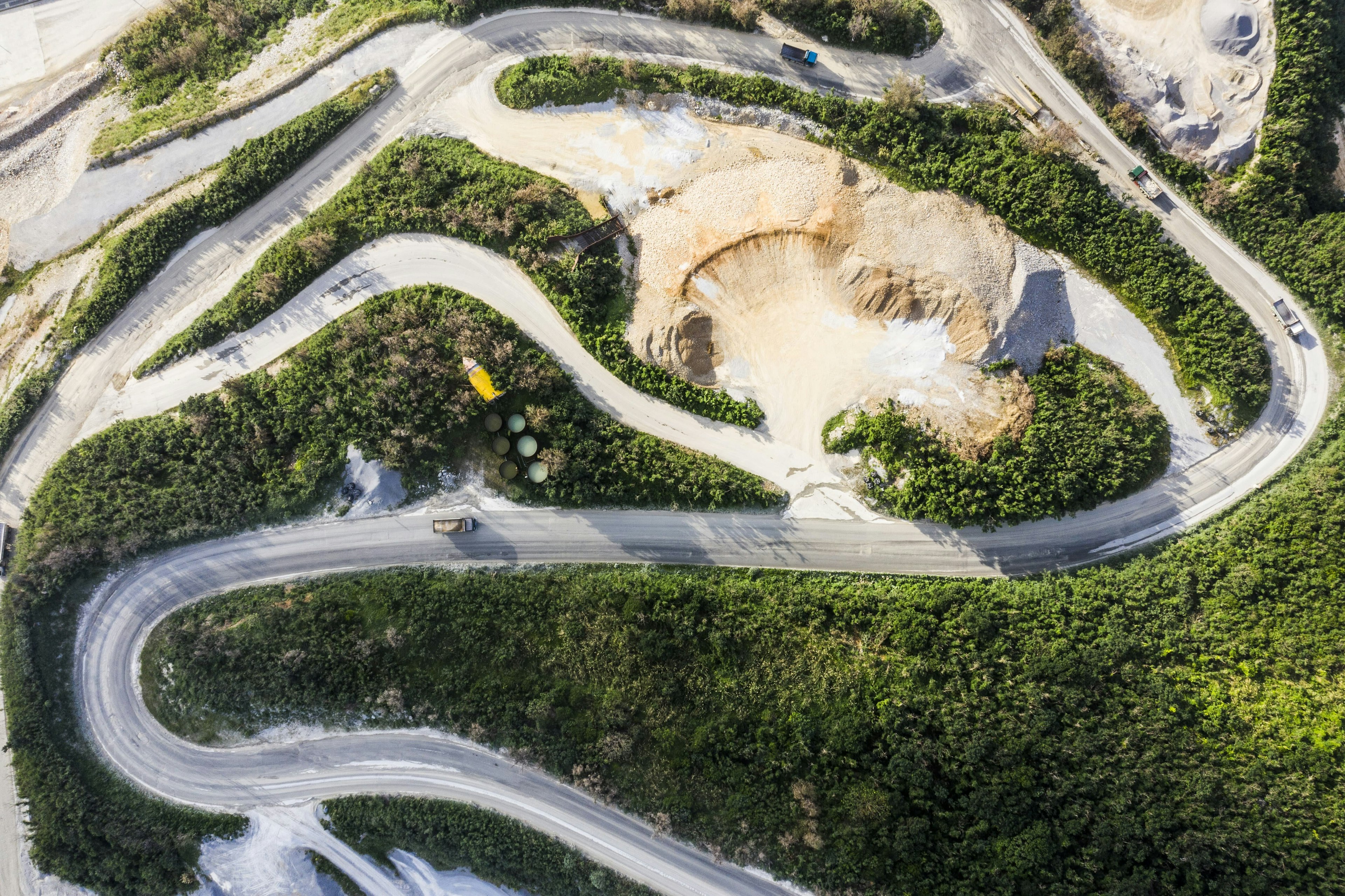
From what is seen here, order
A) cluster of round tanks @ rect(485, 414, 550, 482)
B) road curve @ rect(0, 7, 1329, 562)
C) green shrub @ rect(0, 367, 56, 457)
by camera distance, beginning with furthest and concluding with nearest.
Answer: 1. green shrub @ rect(0, 367, 56, 457)
2. road curve @ rect(0, 7, 1329, 562)
3. cluster of round tanks @ rect(485, 414, 550, 482)

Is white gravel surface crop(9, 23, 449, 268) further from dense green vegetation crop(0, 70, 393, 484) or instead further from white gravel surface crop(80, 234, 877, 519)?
white gravel surface crop(80, 234, 877, 519)

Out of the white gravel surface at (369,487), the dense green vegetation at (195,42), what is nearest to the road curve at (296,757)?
the white gravel surface at (369,487)

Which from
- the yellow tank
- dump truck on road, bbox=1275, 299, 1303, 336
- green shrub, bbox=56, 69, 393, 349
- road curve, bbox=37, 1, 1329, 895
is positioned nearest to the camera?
the yellow tank

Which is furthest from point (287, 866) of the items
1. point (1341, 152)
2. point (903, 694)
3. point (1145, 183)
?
point (1341, 152)

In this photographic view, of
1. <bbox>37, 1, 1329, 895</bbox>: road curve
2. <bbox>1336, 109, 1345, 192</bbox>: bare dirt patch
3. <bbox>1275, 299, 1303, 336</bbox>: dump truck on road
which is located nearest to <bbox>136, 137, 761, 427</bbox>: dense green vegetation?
<bbox>37, 1, 1329, 895</bbox>: road curve

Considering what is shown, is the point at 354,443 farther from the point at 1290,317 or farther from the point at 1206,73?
the point at 1290,317

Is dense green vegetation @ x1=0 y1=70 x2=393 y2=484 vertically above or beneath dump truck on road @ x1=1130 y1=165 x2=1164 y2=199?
beneath
